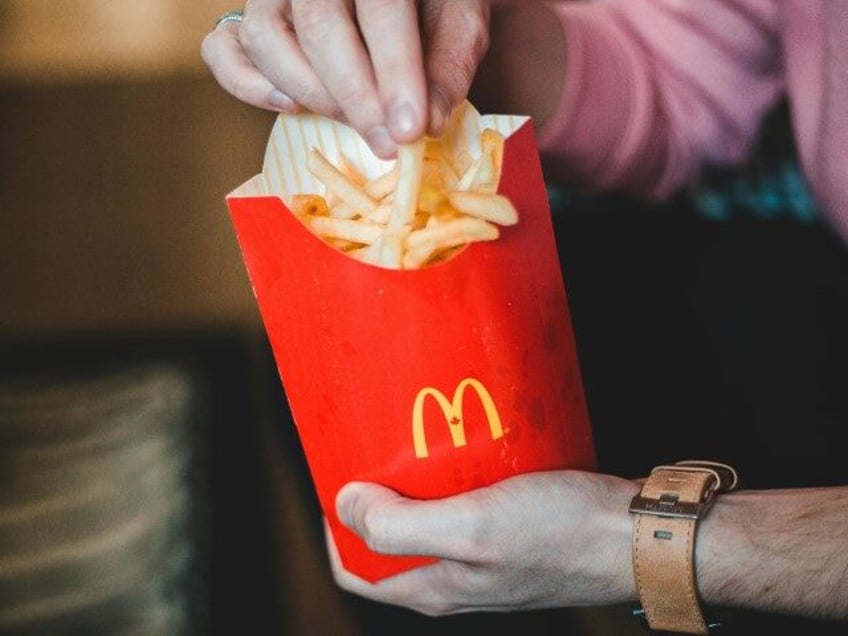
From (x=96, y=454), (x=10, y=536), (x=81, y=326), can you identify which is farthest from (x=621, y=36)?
(x=81, y=326)

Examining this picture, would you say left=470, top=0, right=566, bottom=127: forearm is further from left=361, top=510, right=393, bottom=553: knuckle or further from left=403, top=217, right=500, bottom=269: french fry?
left=361, top=510, right=393, bottom=553: knuckle

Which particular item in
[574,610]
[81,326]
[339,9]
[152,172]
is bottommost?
[574,610]

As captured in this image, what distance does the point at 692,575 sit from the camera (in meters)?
1.01

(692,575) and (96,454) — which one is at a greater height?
(96,454)

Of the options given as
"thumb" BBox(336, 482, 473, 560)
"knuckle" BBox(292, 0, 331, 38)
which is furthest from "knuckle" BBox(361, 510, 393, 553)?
"knuckle" BBox(292, 0, 331, 38)

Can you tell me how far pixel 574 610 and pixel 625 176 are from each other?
72 cm

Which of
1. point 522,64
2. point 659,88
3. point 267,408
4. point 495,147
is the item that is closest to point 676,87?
point 659,88

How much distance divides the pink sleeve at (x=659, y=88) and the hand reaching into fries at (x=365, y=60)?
40 centimetres

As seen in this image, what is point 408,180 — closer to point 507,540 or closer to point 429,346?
point 429,346

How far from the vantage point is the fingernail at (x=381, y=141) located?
3.03 feet

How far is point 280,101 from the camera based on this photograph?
41.7 inches

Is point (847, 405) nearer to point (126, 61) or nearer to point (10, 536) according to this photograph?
point (10, 536)

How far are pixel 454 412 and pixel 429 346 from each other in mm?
73

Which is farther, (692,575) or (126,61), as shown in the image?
(126,61)
